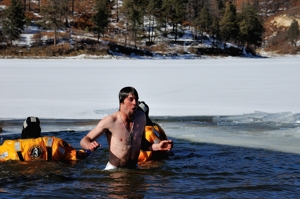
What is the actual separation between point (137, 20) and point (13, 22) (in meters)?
19.2

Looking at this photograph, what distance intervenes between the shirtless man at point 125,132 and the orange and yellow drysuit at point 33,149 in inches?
53.1

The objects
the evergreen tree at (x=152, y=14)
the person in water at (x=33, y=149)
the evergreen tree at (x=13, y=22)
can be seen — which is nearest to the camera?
the person in water at (x=33, y=149)

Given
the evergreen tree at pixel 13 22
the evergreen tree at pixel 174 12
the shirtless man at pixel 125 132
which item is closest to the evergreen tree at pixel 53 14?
the evergreen tree at pixel 13 22

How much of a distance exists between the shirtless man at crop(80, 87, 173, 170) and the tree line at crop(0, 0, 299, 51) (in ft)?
186

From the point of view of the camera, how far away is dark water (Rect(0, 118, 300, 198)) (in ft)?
19.0

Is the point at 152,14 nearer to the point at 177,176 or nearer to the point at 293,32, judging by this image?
the point at 293,32

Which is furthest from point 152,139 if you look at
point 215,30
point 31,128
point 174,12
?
point 215,30

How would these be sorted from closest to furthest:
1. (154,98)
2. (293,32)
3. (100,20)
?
(154,98) < (100,20) < (293,32)

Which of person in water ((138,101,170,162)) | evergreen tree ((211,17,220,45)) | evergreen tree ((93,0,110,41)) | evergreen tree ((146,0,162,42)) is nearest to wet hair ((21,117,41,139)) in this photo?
person in water ((138,101,170,162))

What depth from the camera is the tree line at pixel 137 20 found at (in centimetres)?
6171

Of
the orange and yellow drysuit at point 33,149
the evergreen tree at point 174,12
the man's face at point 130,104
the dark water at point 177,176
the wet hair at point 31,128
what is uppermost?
the evergreen tree at point 174,12

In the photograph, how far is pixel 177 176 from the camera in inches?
270

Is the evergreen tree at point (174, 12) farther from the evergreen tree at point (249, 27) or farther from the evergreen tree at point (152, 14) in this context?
the evergreen tree at point (249, 27)

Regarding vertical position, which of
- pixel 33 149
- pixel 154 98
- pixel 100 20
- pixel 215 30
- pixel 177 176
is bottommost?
pixel 177 176
